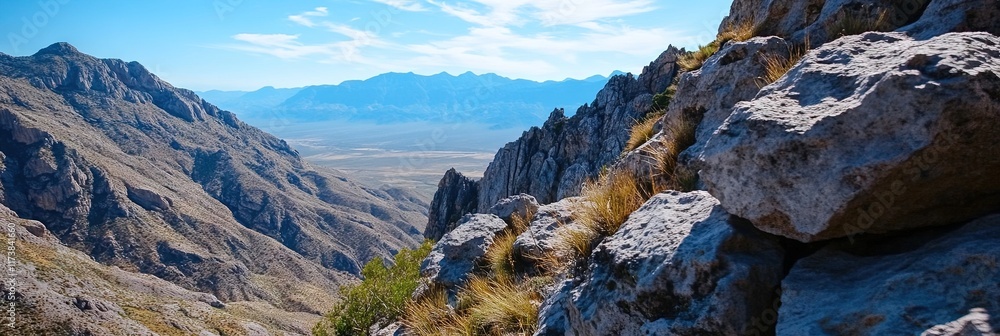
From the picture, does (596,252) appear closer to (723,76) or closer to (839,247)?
(839,247)

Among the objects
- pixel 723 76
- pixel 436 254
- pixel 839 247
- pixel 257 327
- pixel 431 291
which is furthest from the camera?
pixel 257 327

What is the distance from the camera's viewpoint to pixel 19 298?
58719mm

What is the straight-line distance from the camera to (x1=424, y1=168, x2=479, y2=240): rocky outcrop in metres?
71.9

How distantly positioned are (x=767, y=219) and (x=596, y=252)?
2158mm

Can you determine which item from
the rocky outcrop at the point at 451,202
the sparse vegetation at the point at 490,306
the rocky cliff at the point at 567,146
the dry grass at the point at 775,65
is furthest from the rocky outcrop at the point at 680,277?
the rocky outcrop at the point at 451,202

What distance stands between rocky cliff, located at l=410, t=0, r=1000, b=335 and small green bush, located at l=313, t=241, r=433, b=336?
25.2ft

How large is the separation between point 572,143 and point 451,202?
21415mm

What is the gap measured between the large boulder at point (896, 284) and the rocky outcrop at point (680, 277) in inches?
14.1

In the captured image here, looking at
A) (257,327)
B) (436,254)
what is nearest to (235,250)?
(257,327)

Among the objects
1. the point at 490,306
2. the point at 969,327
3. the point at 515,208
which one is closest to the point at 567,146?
the point at 515,208

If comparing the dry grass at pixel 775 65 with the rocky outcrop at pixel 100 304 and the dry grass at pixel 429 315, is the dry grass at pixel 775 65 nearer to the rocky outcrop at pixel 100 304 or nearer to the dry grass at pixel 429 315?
the dry grass at pixel 429 315

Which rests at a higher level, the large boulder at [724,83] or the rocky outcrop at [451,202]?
the large boulder at [724,83]

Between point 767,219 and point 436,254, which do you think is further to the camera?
point 436,254

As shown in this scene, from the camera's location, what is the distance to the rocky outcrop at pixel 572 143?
5291 cm
